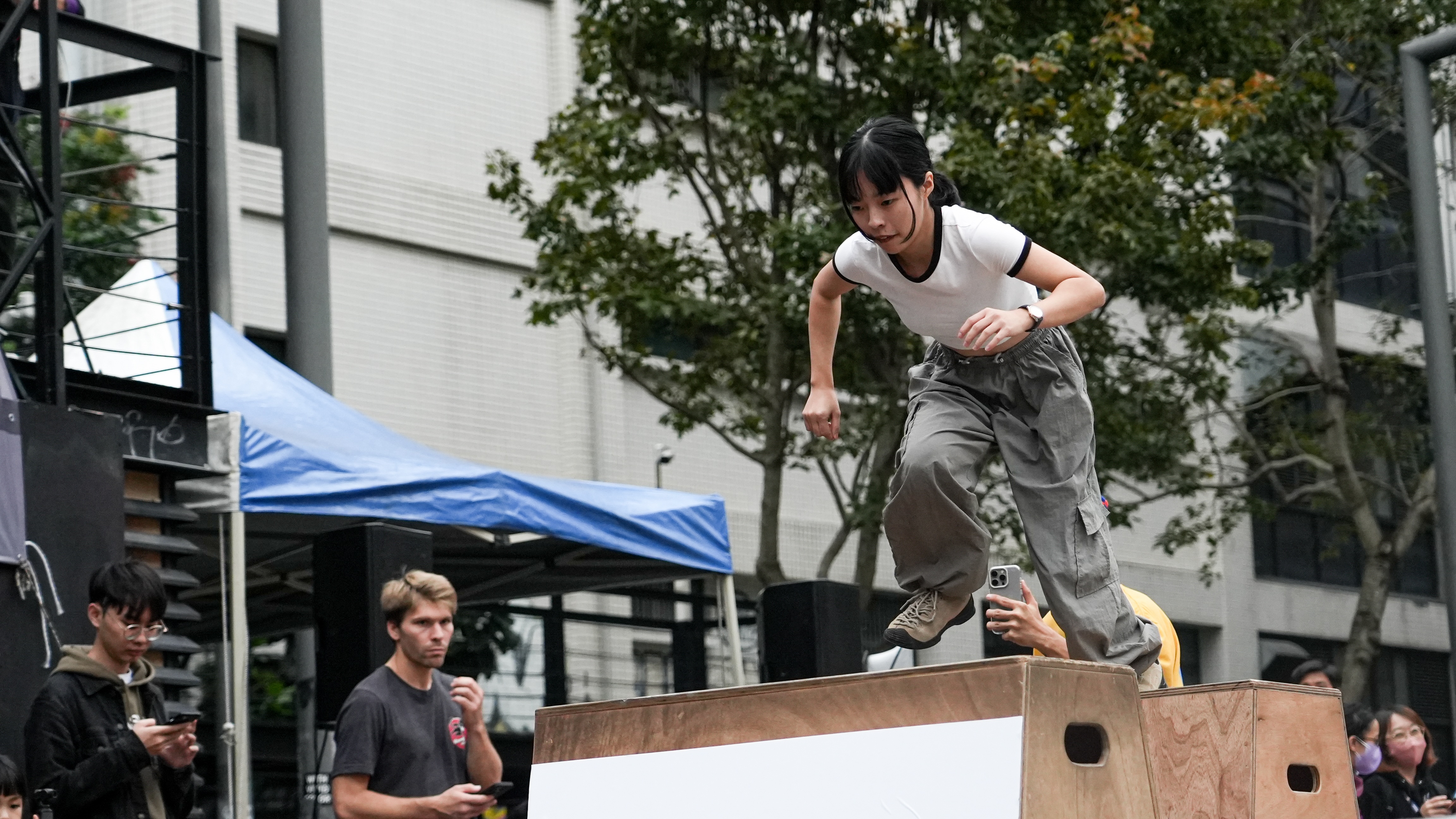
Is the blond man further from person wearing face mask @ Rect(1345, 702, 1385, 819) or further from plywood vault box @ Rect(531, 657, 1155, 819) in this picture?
person wearing face mask @ Rect(1345, 702, 1385, 819)

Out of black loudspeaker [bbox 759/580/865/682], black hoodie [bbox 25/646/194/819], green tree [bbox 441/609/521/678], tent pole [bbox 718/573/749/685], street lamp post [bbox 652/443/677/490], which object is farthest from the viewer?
street lamp post [bbox 652/443/677/490]

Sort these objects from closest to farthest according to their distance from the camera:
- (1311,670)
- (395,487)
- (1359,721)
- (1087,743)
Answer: (1087,743), (1311,670), (395,487), (1359,721)

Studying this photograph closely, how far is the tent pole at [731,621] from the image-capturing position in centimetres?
994

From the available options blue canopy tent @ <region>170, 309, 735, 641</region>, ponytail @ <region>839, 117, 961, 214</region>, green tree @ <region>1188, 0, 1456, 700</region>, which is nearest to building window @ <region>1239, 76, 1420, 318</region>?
green tree @ <region>1188, 0, 1456, 700</region>

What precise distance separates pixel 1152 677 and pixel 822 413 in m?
1.11

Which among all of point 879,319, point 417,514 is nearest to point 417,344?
point 879,319

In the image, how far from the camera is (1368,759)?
8.86 metres

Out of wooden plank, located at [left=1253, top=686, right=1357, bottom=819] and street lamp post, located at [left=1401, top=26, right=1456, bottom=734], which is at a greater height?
street lamp post, located at [left=1401, top=26, right=1456, bottom=734]

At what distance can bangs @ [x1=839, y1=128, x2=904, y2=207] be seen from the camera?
4.23 meters

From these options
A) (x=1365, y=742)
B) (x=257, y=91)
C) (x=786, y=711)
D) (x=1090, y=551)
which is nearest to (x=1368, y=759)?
(x=1365, y=742)

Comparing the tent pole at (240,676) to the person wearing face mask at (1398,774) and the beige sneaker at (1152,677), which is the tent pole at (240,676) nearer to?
the beige sneaker at (1152,677)

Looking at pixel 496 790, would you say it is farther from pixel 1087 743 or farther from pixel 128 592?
pixel 1087 743

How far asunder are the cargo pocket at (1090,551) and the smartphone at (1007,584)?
152mm

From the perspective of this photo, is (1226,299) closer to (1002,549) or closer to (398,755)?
(1002,549)
